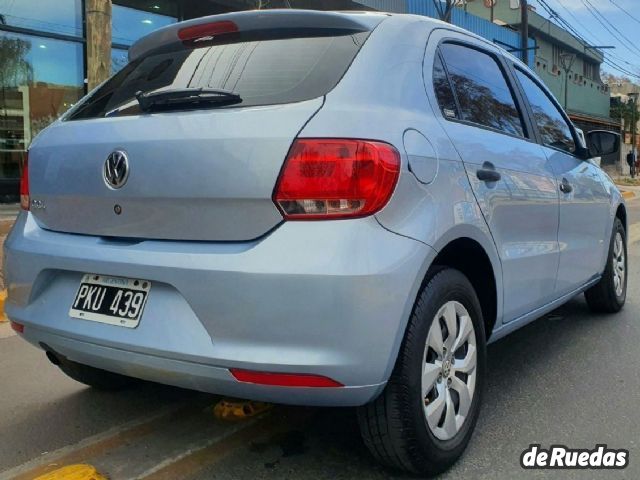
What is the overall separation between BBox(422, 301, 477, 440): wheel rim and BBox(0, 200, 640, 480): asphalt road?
0.70ft

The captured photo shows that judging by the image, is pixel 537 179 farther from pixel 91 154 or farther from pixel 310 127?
pixel 91 154

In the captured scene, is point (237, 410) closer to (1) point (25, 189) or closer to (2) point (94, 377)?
(2) point (94, 377)

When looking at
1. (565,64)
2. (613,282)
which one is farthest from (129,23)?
(565,64)

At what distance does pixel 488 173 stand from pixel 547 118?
1.38m

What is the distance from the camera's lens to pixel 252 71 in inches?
94.7

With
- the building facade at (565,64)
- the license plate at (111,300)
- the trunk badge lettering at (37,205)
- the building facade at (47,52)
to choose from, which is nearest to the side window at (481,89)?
the license plate at (111,300)

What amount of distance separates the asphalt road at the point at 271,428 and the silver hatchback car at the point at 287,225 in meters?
0.33

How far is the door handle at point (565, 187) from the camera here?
3.60 metres

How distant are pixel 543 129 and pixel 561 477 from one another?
6.58ft

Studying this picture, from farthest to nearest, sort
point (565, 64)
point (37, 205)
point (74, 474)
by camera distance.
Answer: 1. point (565, 64)
2. point (37, 205)
3. point (74, 474)

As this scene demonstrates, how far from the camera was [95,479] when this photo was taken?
7.75 ft

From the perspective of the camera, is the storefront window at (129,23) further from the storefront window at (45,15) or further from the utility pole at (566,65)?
the utility pole at (566,65)

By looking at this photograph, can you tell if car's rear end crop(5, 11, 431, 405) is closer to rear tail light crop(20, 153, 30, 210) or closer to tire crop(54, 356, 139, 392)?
rear tail light crop(20, 153, 30, 210)

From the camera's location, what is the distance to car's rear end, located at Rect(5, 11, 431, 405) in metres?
2.02
